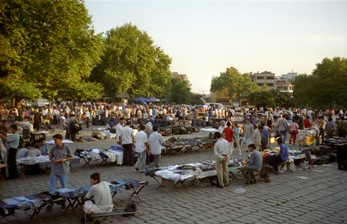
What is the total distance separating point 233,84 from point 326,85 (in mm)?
52782

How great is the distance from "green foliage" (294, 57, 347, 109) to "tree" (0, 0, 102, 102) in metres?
37.7

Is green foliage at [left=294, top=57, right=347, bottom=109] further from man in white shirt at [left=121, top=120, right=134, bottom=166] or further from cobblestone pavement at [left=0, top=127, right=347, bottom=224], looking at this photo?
man in white shirt at [left=121, top=120, right=134, bottom=166]

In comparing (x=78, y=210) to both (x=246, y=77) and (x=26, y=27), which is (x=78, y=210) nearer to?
(x=26, y=27)

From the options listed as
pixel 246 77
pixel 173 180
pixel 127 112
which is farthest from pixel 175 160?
pixel 246 77

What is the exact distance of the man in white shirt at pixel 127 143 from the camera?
41.3 ft

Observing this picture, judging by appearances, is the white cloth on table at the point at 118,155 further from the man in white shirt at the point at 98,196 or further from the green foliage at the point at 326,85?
the green foliage at the point at 326,85

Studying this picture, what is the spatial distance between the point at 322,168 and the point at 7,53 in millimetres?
17481

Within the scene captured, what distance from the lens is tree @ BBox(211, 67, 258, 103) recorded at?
10519cm

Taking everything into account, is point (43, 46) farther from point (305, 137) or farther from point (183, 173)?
point (305, 137)

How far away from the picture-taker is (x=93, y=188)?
6770 millimetres

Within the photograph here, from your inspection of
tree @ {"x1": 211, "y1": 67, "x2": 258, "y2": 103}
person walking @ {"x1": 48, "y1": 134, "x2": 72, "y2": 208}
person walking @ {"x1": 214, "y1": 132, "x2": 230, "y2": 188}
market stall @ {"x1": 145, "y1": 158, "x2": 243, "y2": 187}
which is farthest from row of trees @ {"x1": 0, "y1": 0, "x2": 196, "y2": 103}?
tree @ {"x1": 211, "y1": 67, "x2": 258, "y2": 103}

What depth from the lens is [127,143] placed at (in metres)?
12.8

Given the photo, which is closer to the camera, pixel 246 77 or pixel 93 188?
pixel 93 188

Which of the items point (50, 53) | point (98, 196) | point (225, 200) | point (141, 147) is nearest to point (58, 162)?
point (98, 196)
